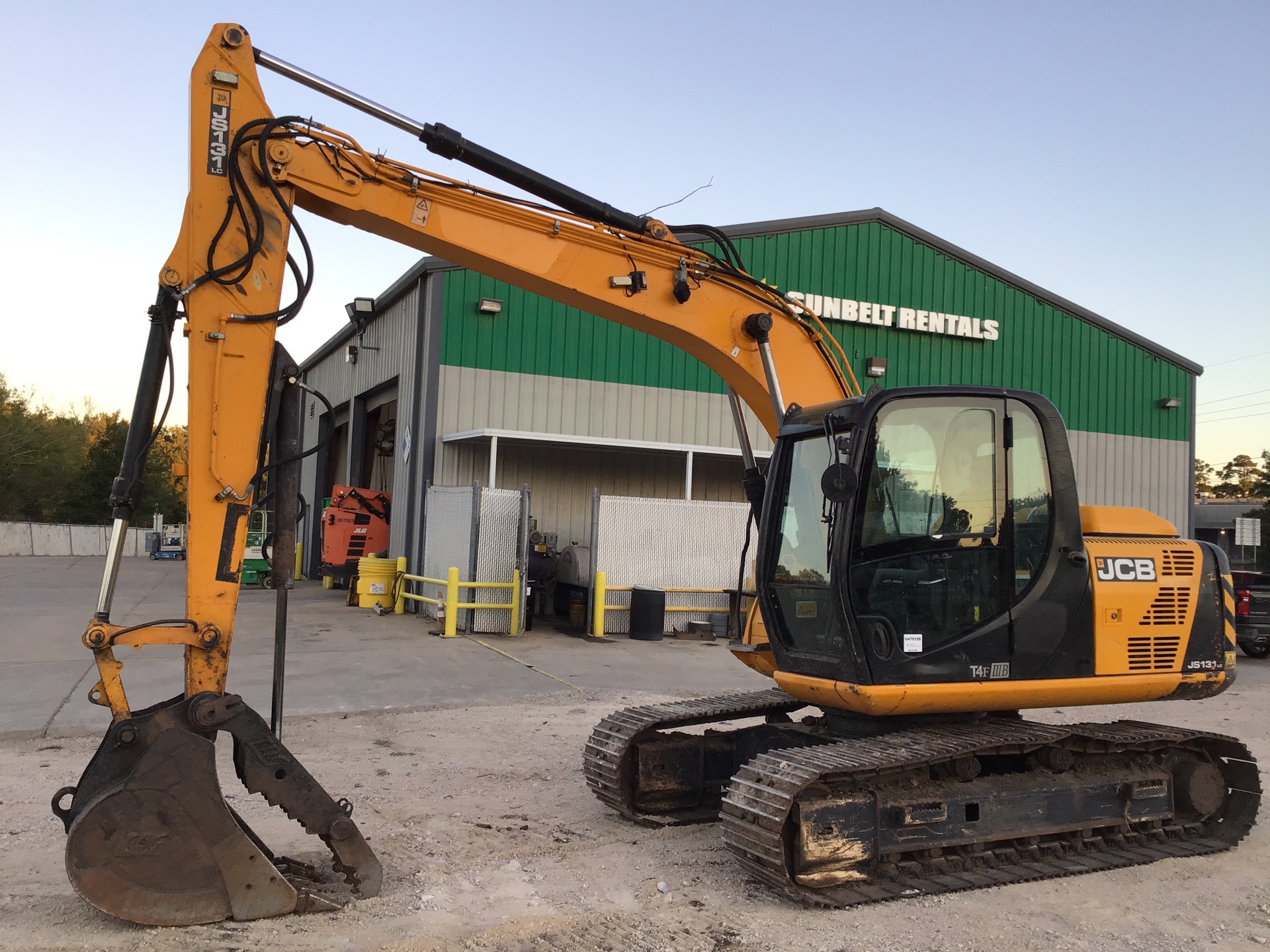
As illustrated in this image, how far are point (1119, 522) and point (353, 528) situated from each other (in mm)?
17398

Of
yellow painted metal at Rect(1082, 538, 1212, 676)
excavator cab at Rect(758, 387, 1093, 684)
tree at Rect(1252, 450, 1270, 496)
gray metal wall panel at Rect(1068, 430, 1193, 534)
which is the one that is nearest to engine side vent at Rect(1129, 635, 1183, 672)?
yellow painted metal at Rect(1082, 538, 1212, 676)

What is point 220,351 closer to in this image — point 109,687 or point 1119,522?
point 109,687

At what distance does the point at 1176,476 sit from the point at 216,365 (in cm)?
2304

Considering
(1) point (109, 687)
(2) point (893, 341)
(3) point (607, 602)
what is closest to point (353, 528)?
(3) point (607, 602)

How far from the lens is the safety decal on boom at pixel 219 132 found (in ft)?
15.9

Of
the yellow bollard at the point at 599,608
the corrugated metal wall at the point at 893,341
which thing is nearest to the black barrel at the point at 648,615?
the yellow bollard at the point at 599,608

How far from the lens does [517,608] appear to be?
1504cm

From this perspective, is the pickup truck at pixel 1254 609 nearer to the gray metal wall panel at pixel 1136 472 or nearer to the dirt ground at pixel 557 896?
the gray metal wall panel at pixel 1136 472

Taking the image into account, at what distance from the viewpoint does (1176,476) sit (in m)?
23.1

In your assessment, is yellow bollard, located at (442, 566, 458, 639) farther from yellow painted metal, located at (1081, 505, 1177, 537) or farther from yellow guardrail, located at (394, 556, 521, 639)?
yellow painted metal, located at (1081, 505, 1177, 537)

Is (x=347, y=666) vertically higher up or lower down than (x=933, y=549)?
lower down

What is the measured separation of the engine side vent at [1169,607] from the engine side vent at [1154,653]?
0.09 m

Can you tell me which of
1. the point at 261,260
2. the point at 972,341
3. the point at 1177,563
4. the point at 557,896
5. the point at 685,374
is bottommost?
the point at 557,896

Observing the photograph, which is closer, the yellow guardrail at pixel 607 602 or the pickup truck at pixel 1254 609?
the yellow guardrail at pixel 607 602
